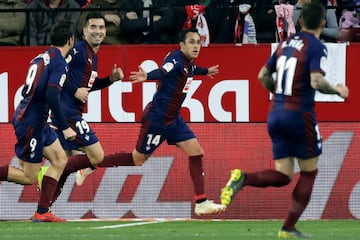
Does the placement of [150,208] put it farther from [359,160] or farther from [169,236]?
[169,236]

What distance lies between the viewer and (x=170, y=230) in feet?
46.0

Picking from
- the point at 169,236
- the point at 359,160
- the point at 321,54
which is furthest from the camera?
the point at 359,160

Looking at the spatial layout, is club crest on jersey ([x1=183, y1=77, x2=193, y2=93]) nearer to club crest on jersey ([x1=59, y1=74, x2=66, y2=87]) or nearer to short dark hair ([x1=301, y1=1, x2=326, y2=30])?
club crest on jersey ([x1=59, y1=74, x2=66, y2=87])

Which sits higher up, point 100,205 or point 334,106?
point 334,106

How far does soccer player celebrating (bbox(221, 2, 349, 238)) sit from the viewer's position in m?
12.0

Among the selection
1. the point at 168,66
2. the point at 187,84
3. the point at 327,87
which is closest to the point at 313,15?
the point at 327,87

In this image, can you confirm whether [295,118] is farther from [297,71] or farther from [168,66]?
[168,66]

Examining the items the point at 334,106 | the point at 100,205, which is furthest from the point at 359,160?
the point at 100,205

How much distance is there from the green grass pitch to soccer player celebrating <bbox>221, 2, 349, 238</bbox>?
717 millimetres

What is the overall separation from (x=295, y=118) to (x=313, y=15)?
96 cm

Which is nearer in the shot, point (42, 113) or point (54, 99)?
point (54, 99)

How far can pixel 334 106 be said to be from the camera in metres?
17.5

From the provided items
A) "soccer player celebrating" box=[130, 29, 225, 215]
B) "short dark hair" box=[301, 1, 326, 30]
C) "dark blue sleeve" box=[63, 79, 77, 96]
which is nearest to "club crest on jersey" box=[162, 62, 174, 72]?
"soccer player celebrating" box=[130, 29, 225, 215]

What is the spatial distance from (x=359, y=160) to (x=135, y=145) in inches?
114
